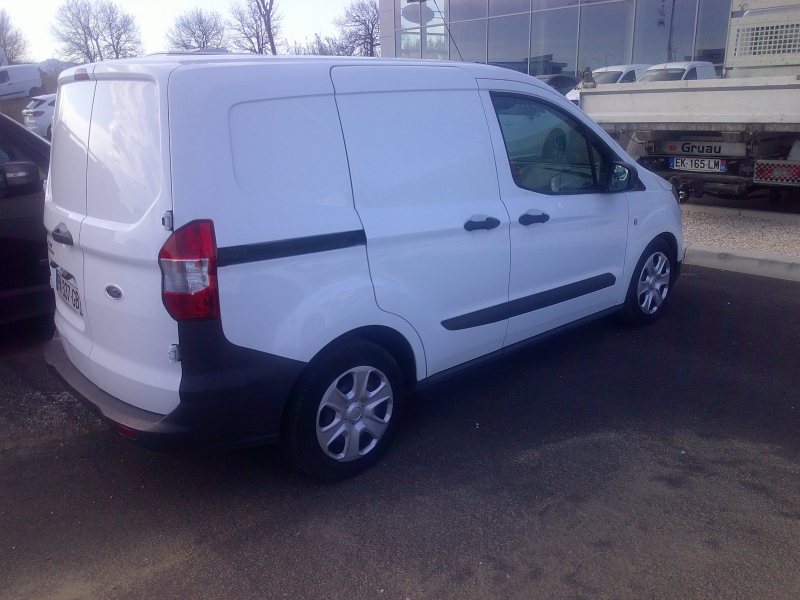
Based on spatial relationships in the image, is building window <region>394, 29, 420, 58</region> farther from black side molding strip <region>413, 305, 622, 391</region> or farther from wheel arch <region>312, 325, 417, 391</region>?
wheel arch <region>312, 325, 417, 391</region>

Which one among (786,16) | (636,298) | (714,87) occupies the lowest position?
(636,298)

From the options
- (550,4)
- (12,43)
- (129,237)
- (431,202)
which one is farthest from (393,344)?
(12,43)

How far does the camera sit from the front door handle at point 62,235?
3.25 meters

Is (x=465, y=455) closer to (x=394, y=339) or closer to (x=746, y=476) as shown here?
(x=394, y=339)

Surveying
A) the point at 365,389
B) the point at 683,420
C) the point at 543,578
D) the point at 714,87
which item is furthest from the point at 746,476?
the point at 714,87

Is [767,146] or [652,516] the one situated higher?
[767,146]

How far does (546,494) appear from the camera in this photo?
3275 millimetres

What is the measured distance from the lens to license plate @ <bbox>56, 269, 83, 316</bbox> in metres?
3.33

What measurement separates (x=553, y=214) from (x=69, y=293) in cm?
276

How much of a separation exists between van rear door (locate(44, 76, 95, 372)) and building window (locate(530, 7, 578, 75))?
21.9 metres

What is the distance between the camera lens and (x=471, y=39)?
25.8 metres

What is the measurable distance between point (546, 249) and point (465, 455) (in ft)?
4.56

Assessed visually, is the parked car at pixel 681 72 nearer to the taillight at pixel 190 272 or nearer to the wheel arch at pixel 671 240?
the wheel arch at pixel 671 240

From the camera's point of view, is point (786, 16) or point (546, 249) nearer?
point (546, 249)
